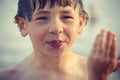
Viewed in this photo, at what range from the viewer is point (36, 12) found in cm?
→ 102

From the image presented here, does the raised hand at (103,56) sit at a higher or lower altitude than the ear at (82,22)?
lower

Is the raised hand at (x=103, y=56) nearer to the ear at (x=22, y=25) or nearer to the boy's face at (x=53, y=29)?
the boy's face at (x=53, y=29)

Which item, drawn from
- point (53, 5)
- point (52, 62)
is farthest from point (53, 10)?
point (52, 62)

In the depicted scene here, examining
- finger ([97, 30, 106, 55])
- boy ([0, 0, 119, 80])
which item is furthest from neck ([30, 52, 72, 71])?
finger ([97, 30, 106, 55])

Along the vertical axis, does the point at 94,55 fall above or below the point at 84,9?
below

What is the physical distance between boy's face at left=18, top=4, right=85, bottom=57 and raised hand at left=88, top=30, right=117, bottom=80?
7 cm

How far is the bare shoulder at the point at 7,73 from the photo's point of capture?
3.56 ft

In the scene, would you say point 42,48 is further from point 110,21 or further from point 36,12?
point 110,21

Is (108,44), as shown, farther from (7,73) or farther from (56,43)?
(7,73)

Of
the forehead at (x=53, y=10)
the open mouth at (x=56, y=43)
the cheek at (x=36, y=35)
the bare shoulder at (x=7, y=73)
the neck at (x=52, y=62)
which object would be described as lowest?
the bare shoulder at (x=7, y=73)

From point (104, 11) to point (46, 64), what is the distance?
0.74 ft

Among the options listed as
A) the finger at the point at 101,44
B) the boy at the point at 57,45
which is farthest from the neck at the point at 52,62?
the finger at the point at 101,44

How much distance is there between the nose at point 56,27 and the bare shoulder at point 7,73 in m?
0.18

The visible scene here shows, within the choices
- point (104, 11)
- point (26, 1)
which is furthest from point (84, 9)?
point (26, 1)
